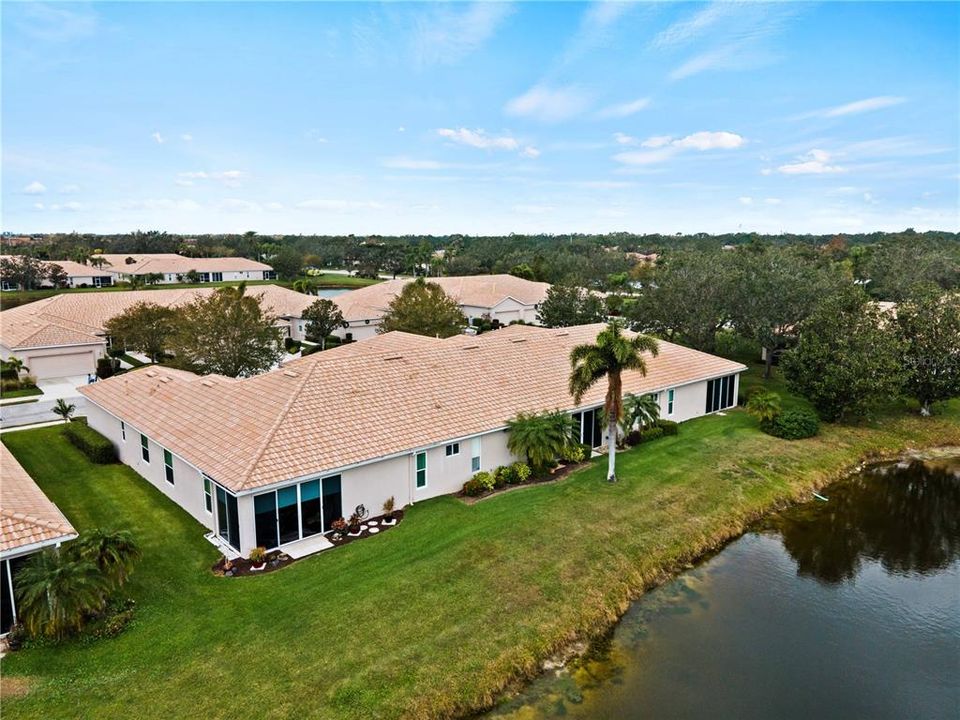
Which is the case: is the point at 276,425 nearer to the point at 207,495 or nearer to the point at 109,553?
the point at 207,495

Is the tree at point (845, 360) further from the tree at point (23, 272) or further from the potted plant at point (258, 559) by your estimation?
the tree at point (23, 272)

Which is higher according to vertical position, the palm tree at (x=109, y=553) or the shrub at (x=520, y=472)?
the palm tree at (x=109, y=553)

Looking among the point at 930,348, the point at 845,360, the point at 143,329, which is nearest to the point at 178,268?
the point at 143,329

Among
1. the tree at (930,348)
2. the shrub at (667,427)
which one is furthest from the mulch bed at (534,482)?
the tree at (930,348)

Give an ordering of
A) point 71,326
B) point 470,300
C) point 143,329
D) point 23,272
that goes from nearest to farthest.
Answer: point 143,329
point 71,326
point 470,300
point 23,272

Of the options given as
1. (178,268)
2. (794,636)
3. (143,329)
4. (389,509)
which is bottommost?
(794,636)

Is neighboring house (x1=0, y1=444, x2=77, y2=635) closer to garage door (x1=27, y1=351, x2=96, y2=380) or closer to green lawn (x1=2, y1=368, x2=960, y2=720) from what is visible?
green lawn (x1=2, y1=368, x2=960, y2=720)
